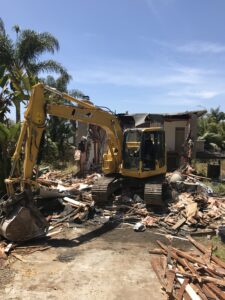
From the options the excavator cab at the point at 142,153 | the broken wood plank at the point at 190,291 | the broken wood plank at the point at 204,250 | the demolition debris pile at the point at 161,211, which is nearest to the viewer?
the broken wood plank at the point at 190,291

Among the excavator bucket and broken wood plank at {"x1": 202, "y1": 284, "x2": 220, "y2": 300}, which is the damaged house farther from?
broken wood plank at {"x1": 202, "y1": 284, "x2": 220, "y2": 300}

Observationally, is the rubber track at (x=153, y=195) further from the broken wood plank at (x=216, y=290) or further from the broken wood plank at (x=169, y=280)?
the broken wood plank at (x=216, y=290)

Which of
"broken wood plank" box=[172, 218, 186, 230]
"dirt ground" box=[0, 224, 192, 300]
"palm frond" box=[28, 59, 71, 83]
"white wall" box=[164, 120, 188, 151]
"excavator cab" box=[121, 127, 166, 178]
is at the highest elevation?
"palm frond" box=[28, 59, 71, 83]

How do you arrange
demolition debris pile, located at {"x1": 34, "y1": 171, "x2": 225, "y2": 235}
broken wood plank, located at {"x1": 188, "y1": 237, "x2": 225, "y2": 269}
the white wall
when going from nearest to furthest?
broken wood plank, located at {"x1": 188, "y1": 237, "x2": 225, "y2": 269} < demolition debris pile, located at {"x1": 34, "y1": 171, "x2": 225, "y2": 235} < the white wall

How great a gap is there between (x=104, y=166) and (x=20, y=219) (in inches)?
191

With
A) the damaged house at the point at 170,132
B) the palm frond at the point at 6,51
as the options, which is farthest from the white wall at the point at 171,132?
the palm frond at the point at 6,51

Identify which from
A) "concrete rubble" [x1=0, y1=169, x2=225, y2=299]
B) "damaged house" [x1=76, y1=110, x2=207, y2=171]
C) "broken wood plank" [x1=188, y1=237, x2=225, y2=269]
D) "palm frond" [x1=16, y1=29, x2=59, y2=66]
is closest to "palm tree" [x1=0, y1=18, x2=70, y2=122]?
"palm frond" [x1=16, y1=29, x2=59, y2=66]

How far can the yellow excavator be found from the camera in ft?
28.1

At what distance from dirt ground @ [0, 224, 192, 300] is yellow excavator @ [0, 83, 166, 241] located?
0.89m

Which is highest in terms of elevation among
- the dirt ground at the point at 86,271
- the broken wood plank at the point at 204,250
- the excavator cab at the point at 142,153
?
the excavator cab at the point at 142,153

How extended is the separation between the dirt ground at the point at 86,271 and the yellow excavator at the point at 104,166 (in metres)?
0.89

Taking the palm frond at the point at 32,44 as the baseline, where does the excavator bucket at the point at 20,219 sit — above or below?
below

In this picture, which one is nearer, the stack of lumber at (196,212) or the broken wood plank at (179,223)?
the broken wood plank at (179,223)

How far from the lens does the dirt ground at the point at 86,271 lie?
6133mm
